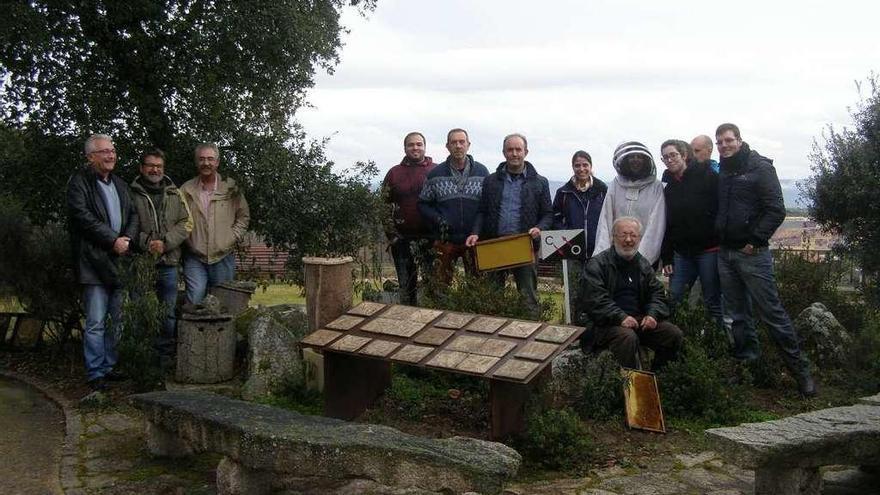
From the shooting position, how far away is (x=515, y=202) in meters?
7.63

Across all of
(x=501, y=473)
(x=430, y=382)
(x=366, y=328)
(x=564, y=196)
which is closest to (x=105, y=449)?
(x=366, y=328)

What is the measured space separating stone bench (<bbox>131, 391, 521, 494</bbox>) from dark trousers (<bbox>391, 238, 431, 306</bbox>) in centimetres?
315

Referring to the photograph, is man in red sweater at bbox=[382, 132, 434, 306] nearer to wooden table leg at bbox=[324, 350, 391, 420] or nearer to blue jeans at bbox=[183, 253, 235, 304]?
blue jeans at bbox=[183, 253, 235, 304]

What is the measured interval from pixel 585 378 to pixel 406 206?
2.70 metres

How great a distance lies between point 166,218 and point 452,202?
8.31ft

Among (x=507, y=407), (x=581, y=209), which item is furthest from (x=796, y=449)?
(x=581, y=209)

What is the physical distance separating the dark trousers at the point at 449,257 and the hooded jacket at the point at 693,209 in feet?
5.85

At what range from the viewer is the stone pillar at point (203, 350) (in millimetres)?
6949

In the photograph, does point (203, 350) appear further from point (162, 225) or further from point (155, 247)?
point (162, 225)

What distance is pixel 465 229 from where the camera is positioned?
7.84 meters

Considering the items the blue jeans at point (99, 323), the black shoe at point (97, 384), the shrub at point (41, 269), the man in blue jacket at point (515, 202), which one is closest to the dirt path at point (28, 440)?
the black shoe at point (97, 384)

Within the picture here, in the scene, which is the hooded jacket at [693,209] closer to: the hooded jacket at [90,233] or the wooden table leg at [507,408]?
the wooden table leg at [507,408]

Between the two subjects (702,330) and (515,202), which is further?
(515,202)

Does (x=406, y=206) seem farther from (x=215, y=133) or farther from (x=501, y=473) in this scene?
(x=501, y=473)
